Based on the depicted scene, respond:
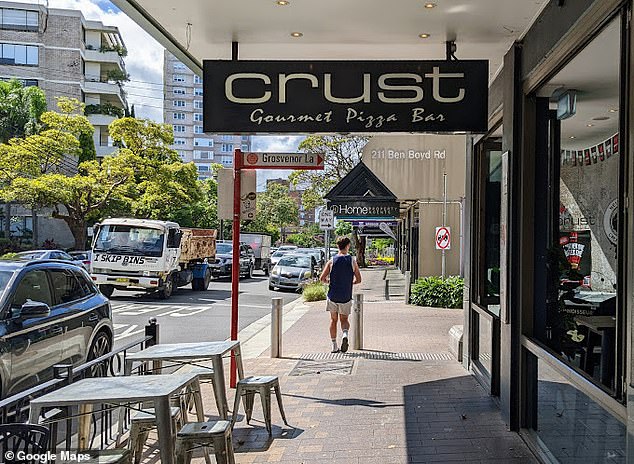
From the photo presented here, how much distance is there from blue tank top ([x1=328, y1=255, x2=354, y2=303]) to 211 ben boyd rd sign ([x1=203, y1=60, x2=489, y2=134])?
4.57 meters

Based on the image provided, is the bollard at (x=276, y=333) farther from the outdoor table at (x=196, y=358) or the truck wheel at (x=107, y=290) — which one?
the truck wheel at (x=107, y=290)

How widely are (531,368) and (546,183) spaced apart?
161 centimetres

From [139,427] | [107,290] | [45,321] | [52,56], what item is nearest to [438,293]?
[107,290]

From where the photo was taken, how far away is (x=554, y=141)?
5.65 m

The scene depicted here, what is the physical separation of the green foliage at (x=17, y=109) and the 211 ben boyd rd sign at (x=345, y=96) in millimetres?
42414

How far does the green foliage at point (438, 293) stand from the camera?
18.2 meters

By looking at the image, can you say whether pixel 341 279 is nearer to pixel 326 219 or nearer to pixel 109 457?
pixel 109 457

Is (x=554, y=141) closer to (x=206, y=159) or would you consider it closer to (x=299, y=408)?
(x=299, y=408)

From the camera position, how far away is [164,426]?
12.8ft

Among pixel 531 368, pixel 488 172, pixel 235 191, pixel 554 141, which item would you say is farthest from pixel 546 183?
pixel 235 191

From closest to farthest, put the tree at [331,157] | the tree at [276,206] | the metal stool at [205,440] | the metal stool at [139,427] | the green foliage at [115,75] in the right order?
1. the metal stool at [205,440]
2. the metal stool at [139,427]
3. the tree at [331,157]
4. the green foliage at [115,75]
5. the tree at [276,206]

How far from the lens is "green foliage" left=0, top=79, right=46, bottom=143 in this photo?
4522 cm

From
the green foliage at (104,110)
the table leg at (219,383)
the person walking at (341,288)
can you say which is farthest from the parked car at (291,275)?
the green foliage at (104,110)

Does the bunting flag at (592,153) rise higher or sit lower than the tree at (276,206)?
lower
